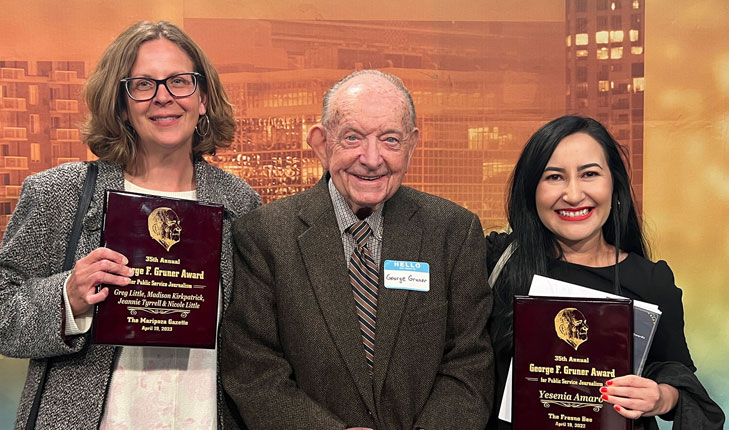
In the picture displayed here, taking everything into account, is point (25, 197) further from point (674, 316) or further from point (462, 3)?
point (462, 3)

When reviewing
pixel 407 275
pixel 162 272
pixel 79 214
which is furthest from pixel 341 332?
pixel 79 214

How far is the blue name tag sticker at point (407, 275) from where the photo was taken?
2389mm

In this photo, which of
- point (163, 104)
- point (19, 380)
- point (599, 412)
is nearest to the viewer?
point (599, 412)

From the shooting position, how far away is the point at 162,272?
2234 millimetres

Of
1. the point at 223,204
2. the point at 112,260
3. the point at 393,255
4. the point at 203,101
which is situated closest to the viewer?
the point at 112,260

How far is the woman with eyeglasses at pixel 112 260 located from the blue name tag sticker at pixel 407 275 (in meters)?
0.57

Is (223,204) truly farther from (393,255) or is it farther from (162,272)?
(393,255)

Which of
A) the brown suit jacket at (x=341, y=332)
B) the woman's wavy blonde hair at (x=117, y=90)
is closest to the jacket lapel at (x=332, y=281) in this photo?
the brown suit jacket at (x=341, y=332)

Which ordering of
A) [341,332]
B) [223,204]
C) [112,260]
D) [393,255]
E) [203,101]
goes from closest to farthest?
[112,260] → [341,332] → [393,255] → [223,204] → [203,101]

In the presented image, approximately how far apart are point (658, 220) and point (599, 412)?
256cm

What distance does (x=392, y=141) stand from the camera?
7.73ft


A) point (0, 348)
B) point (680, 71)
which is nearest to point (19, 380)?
point (0, 348)

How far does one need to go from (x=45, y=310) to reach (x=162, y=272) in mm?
374

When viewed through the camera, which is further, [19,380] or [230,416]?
[19,380]
